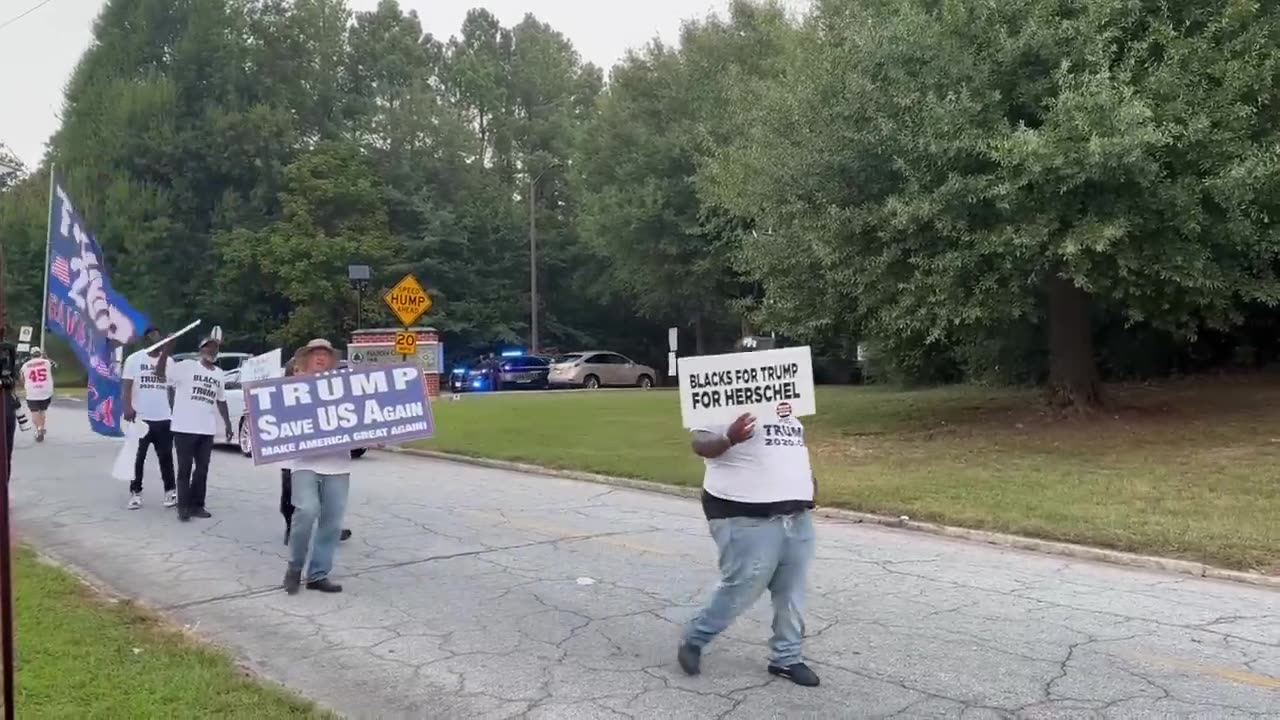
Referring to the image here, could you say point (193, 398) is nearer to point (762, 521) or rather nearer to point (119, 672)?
point (119, 672)

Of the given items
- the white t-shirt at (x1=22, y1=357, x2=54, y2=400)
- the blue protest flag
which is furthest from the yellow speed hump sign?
the blue protest flag

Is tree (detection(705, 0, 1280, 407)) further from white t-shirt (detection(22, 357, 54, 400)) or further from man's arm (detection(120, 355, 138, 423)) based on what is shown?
white t-shirt (detection(22, 357, 54, 400))

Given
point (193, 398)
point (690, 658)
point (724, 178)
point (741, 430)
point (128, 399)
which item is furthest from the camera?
point (724, 178)

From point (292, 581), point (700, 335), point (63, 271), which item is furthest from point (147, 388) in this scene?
point (700, 335)

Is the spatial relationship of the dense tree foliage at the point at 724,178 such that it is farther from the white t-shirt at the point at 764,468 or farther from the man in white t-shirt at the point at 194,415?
the man in white t-shirt at the point at 194,415

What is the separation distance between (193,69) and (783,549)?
4604 centimetres

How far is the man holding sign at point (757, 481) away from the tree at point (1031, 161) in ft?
26.6

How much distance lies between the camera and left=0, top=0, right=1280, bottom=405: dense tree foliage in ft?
41.5

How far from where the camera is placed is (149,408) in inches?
400

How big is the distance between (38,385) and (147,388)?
8.76 meters

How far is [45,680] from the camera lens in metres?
4.82

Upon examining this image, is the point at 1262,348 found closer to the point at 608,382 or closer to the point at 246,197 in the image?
the point at 608,382

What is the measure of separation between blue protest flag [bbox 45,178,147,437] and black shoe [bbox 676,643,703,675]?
790cm

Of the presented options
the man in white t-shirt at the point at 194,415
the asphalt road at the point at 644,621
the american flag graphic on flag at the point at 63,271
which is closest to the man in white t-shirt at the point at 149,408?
the man in white t-shirt at the point at 194,415
